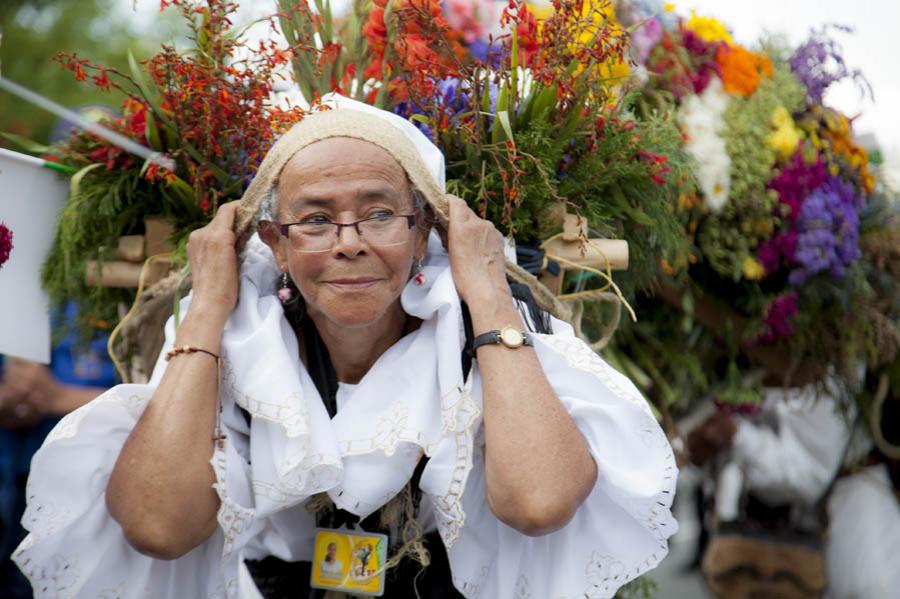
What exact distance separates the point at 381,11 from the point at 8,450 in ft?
7.96

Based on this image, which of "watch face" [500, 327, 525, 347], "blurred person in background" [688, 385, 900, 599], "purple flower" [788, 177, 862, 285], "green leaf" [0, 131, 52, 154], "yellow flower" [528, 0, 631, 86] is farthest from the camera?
"blurred person in background" [688, 385, 900, 599]

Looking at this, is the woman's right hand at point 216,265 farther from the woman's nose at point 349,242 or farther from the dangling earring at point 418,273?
the dangling earring at point 418,273

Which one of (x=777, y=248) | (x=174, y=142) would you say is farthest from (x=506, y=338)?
(x=777, y=248)

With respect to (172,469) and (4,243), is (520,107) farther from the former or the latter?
(4,243)

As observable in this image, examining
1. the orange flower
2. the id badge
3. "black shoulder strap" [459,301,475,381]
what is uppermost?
the orange flower

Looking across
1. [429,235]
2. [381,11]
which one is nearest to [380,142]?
[429,235]

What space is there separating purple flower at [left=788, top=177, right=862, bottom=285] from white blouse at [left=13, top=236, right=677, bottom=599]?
180 centimetres

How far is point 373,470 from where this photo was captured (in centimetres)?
252

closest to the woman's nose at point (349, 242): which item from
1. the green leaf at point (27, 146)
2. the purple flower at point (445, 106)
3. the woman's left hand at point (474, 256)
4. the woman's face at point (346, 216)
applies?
the woman's face at point (346, 216)

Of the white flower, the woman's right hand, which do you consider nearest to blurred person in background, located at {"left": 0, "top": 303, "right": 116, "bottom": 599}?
the woman's right hand

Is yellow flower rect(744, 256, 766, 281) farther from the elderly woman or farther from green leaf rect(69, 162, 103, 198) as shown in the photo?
green leaf rect(69, 162, 103, 198)

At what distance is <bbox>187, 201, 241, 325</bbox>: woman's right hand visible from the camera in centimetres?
265

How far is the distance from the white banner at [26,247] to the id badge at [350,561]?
1078 millimetres

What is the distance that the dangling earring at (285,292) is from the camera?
9.14 feet
